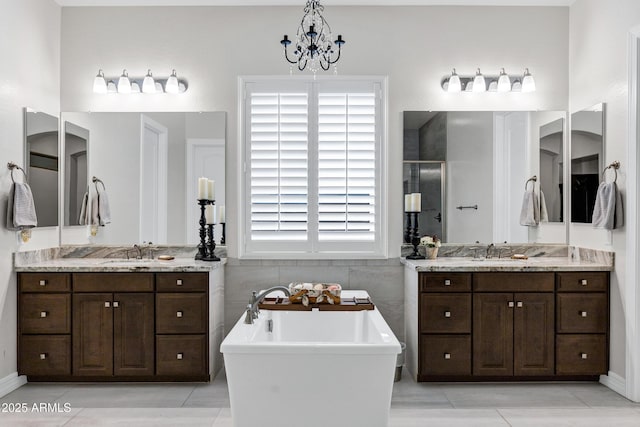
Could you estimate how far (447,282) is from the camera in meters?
3.60

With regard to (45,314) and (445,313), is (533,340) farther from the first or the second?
(45,314)

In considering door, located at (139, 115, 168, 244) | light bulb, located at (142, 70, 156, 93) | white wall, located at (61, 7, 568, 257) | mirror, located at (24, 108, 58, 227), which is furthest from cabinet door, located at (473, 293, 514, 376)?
mirror, located at (24, 108, 58, 227)

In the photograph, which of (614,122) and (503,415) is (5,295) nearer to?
(503,415)

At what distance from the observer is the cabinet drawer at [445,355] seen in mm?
3584

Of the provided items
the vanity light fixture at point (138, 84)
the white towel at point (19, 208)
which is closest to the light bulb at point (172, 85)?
the vanity light fixture at point (138, 84)

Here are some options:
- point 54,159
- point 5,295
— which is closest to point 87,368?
point 5,295

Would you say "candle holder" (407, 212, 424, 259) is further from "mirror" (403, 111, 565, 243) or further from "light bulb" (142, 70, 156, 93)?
"light bulb" (142, 70, 156, 93)

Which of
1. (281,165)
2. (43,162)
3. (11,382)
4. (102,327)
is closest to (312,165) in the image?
(281,165)

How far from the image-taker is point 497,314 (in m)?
3.59

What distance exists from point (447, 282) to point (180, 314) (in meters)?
1.95

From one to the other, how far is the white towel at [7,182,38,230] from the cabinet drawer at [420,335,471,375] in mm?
2961

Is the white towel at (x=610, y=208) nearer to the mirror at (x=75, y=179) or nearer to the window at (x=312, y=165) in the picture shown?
the window at (x=312, y=165)

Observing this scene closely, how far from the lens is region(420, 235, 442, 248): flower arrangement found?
158 inches

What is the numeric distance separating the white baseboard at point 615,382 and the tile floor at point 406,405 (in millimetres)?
42
